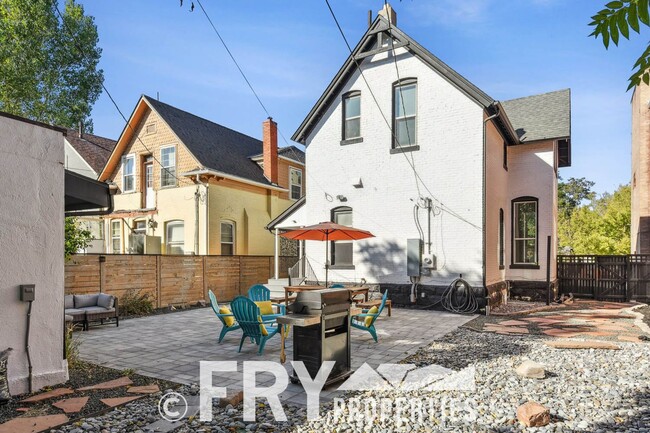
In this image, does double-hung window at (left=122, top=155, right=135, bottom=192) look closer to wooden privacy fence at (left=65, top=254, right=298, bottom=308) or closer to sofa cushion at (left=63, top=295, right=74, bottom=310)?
wooden privacy fence at (left=65, top=254, right=298, bottom=308)

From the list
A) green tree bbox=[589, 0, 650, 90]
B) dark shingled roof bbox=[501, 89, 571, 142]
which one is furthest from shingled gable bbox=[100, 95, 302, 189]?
green tree bbox=[589, 0, 650, 90]

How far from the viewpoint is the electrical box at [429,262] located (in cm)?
1196

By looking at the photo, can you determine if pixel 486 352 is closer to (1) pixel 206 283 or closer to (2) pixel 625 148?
(1) pixel 206 283

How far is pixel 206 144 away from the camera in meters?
18.7

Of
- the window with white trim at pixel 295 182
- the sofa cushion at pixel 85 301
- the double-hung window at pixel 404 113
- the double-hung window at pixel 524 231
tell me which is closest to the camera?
the sofa cushion at pixel 85 301

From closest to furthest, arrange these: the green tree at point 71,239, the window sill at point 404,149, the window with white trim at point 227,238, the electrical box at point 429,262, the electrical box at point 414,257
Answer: the green tree at point 71,239, the electrical box at point 429,262, the electrical box at point 414,257, the window sill at point 404,149, the window with white trim at point 227,238

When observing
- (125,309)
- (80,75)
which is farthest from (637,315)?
(80,75)

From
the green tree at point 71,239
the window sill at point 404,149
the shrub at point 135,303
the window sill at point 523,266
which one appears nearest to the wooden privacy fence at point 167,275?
the shrub at point 135,303

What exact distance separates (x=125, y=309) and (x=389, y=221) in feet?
25.1

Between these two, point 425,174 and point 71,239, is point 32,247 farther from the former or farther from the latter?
point 425,174

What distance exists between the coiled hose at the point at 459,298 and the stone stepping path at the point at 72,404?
9179 mm

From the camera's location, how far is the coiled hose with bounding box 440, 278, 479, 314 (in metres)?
11.4

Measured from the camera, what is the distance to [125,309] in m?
11.3

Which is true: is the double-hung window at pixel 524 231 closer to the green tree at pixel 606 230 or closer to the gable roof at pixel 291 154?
the green tree at pixel 606 230
